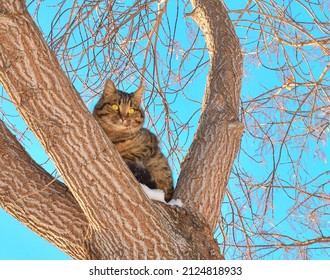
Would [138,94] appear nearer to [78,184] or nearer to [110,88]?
[110,88]

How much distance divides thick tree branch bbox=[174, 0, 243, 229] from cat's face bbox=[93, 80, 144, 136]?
0.47m

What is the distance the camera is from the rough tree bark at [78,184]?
249cm

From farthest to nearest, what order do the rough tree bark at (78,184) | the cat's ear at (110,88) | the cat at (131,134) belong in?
1. the cat's ear at (110,88)
2. the cat at (131,134)
3. the rough tree bark at (78,184)

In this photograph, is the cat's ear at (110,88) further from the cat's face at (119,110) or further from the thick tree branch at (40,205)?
the thick tree branch at (40,205)

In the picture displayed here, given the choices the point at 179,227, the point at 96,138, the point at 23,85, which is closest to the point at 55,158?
the point at 96,138

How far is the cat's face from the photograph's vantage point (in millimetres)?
3609

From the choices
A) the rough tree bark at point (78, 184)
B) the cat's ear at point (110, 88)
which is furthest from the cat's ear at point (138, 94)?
the rough tree bark at point (78, 184)

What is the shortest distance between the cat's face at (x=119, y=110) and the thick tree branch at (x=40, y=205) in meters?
0.74

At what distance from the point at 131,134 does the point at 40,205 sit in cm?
93

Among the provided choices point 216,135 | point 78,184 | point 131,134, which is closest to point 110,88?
point 131,134

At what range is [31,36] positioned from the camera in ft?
8.15

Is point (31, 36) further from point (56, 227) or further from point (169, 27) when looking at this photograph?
point (169, 27)

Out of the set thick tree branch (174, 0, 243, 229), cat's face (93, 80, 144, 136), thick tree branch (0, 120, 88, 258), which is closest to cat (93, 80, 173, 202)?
cat's face (93, 80, 144, 136)

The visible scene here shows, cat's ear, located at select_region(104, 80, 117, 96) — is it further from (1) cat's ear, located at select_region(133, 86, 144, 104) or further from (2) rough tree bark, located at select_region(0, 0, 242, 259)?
(2) rough tree bark, located at select_region(0, 0, 242, 259)
